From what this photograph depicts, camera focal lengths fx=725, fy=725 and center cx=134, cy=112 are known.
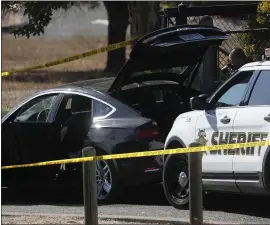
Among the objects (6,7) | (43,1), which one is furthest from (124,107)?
(6,7)

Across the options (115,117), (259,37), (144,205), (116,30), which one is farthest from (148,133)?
(116,30)

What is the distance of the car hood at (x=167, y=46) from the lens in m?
8.82

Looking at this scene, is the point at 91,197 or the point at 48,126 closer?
the point at 91,197

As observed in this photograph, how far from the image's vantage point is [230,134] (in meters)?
7.60

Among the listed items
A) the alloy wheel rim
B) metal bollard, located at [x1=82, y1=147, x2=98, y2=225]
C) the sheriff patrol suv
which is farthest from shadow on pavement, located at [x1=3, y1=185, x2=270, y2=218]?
metal bollard, located at [x1=82, y1=147, x2=98, y2=225]

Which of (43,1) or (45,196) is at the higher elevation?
(43,1)

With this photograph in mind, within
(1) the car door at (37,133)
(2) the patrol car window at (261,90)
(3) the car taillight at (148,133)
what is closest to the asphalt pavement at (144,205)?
(1) the car door at (37,133)

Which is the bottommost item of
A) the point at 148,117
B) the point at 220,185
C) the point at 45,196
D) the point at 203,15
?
the point at 45,196

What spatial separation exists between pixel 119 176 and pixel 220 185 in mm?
1602

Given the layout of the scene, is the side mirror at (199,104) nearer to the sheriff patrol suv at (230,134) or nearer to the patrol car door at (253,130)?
the sheriff patrol suv at (230,134)

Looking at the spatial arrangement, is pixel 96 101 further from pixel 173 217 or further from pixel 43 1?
pixel 43 1

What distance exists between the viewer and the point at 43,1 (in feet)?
57.7

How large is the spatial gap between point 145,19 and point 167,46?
9500 millimetres

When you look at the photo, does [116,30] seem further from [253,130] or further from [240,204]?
[253,130]
